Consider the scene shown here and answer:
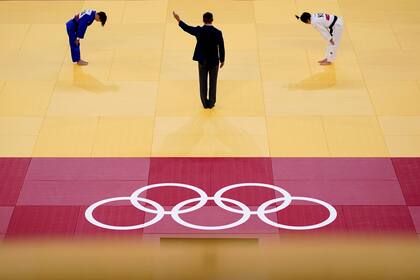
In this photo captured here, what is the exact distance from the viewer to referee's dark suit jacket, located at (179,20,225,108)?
11.5 metres

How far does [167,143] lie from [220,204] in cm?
225

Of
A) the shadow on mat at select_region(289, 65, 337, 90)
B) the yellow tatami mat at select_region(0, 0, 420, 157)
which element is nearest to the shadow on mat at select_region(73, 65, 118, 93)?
the yellow tatami mat at select_region(0, 0, 420, 157)

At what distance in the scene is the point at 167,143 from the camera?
11633 millimetres

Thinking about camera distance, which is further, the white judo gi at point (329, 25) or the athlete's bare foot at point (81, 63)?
the athlete's bare foot at point (81, 63)

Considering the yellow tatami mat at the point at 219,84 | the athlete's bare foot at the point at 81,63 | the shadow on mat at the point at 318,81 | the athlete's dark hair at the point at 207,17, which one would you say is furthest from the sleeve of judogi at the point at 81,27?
the shadow on mat at the point at 318,81

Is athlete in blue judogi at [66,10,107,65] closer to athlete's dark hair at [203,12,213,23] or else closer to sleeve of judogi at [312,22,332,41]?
athlete's dark hair at [203,12,213,23]

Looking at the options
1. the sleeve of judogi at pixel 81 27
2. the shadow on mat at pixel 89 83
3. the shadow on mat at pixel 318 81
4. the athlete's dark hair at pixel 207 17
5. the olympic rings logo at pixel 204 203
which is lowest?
the shadow on mat at pixel 89 83

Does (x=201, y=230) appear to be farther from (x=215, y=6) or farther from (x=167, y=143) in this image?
(x=215, y=6)

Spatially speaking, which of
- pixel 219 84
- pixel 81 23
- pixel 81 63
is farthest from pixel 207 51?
pixel 81 63

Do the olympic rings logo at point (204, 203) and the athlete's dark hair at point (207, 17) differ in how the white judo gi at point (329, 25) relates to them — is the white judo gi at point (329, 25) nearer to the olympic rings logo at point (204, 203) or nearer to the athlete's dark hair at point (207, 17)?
the athlete's dark hair at point (207, 17)

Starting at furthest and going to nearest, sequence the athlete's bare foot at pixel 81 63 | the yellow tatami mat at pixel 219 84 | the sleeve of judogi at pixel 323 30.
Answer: the athlete's bare foot at pixel 81 63 < the sleeve of judogi at pixel 323 30 < the yellow tatami mat at pixel 219 84

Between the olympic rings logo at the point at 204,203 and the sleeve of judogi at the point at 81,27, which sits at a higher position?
the sleeve of judogi at the point at 81,27

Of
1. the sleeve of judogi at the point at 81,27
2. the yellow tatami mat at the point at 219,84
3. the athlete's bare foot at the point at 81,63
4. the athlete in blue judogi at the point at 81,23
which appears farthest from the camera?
the athlete's bare foot at the point at 81,63

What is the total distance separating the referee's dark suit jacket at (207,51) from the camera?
1145 cm
